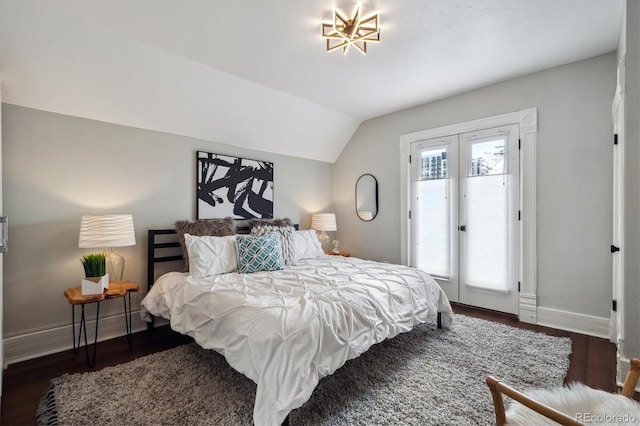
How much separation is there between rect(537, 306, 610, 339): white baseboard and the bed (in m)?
1.09

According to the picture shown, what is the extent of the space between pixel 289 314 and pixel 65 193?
2460 millimetres

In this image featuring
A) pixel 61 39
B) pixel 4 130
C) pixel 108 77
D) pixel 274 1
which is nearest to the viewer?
pixel 274 1

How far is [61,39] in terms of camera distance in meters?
2.29

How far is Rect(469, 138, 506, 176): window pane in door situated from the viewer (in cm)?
347

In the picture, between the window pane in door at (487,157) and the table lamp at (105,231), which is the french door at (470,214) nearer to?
the window pane in door at (487,157)

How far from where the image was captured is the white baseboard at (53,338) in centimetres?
243

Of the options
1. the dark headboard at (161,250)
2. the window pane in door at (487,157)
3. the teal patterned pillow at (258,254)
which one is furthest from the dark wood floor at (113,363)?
the window pane in door at (487,157)

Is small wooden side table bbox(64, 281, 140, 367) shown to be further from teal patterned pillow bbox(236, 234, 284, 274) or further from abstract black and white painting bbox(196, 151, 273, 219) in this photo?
abstract black and white painting bbox(196, 151, 273, 219)

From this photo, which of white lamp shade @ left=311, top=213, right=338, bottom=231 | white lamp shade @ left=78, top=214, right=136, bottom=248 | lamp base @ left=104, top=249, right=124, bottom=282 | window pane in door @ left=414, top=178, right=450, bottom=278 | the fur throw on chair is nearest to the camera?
the fur throw on chair

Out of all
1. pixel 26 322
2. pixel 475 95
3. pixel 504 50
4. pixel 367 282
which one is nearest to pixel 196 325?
pixel 367 282

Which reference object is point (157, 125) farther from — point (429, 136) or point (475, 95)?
point (475, 95)

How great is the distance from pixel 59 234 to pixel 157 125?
4.55 ft

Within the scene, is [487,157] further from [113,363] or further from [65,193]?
[65,193]

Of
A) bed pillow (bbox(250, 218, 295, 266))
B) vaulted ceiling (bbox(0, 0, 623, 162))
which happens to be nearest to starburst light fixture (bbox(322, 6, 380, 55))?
vaulted ceiling (bbox(0, 0, 623, 162))
